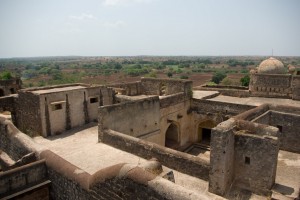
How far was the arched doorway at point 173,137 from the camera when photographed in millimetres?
19812

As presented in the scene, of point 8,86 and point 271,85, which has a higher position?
point 271,85

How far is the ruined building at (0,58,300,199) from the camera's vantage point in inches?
249

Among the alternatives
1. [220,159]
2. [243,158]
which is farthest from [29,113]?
[243,158]

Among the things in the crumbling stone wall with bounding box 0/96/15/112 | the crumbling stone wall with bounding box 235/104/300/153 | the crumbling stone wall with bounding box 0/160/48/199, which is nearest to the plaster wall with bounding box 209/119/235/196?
the crumbling stone wall with bounding box 235/104/300/153

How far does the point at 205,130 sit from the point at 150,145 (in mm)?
12233

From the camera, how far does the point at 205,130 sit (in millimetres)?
22266

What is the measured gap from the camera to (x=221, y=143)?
972cm

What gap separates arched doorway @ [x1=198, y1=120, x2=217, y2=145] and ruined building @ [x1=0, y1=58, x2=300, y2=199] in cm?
8

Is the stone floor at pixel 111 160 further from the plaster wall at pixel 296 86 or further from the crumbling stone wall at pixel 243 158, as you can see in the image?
the plaster wall at pixel 296 86

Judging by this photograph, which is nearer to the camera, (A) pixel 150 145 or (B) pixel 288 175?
(B) pixel 288 175

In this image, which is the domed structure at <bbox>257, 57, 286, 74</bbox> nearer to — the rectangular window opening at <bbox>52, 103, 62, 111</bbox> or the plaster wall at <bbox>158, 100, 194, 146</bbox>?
the plaster wall at <bbox>158, 100, 194, 146</bbox>

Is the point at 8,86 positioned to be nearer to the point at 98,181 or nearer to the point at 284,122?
the point at 98,181

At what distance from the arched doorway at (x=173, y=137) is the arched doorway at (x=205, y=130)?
2.30 metres

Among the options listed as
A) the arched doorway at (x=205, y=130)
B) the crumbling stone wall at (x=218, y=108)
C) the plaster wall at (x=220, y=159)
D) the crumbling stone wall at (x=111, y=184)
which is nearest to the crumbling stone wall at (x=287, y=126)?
the crumbling stone wall at (x=218, y=108)
